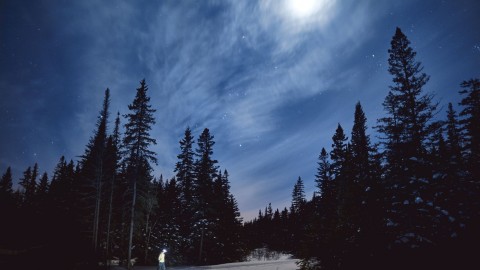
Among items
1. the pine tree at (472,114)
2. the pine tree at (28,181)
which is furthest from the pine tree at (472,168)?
the pine tree at (28,181)

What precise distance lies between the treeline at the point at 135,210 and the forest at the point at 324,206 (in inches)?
5.5

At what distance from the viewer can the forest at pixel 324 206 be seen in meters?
13.7

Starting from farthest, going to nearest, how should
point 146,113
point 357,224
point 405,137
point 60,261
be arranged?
point 146,113
point 405,137
point 60,261
point 357,224

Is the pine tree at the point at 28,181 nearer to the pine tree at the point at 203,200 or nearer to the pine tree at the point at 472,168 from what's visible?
the pine tree at the point at 203,200

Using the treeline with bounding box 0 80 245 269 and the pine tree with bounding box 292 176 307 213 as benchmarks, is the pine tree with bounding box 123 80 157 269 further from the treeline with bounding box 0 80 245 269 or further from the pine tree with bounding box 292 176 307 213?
the pine tree with bounding box 292 176 307 213

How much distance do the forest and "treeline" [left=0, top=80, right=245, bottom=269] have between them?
0.14 metres

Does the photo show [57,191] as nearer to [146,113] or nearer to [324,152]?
[146,113]

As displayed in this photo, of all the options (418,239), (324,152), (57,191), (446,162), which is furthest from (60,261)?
(324,152)

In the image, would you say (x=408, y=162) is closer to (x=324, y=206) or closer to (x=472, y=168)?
(x=472, y=168)

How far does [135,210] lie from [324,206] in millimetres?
27558

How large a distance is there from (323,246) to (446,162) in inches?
348

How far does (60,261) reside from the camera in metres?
19.6

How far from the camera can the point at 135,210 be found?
28.9 metres

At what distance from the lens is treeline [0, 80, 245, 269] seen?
28.7 metres
